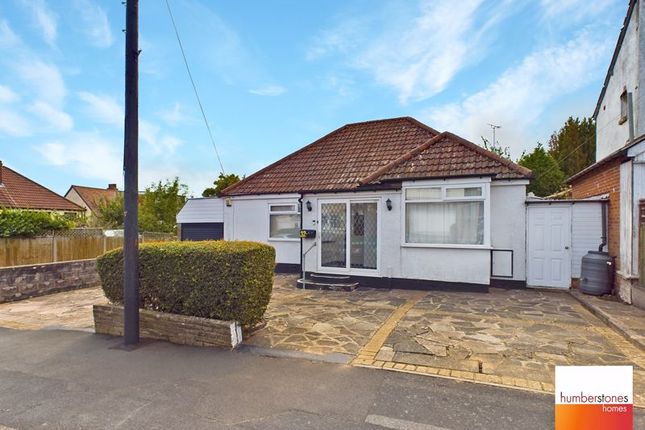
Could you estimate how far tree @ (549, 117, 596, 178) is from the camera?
29.3 metres

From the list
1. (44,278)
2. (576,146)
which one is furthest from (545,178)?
(44,278)

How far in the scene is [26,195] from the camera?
22.1 m

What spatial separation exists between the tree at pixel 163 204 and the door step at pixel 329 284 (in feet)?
55.2

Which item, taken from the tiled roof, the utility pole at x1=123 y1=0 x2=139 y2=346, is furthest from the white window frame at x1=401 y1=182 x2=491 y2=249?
the utility pole at x1=123 y1=0 x2=139 y2=346

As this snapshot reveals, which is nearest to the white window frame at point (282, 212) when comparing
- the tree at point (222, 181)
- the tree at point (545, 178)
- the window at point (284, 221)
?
the window at point (284, 221)

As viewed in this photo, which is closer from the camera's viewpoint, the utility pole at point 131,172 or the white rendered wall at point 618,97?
the utility pole at point 131,172

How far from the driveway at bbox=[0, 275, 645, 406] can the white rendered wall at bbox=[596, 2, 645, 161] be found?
7.36 meters

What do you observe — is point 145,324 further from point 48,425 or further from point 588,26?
point 588,26

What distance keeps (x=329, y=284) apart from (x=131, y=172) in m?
5.84

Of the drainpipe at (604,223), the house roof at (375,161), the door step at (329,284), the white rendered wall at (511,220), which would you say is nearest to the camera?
the drainpipe at (604,223)

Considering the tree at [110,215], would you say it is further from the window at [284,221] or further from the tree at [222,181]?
the window at [284,221]

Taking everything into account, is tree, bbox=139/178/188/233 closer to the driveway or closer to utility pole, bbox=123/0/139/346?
the driveway

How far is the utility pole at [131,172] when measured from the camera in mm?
5316

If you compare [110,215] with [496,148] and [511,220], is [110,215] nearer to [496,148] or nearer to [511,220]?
[511,220]
